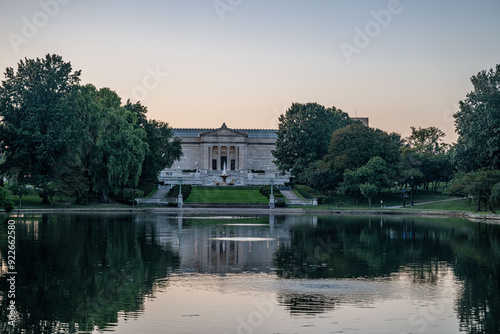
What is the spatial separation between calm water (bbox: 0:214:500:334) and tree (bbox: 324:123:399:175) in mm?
44471

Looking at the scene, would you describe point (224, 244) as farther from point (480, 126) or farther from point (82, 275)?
point (480, 126)

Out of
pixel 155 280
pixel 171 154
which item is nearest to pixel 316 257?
pixel 155 280

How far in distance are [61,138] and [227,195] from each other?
27.1 m

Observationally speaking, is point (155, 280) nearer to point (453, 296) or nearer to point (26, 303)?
point (26, 303)

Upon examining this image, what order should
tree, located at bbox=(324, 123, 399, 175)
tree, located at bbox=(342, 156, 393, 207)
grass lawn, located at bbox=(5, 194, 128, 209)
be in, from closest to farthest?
grass lawn, located at bbox=(5, 194, 128, 209), tree, located at bbox=(342, 156, 393, 207), tree, located at bbox=(324, 123, 399, 175)

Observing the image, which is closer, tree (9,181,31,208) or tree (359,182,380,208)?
tree (9,181,31,208)

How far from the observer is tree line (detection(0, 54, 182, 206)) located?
215ft

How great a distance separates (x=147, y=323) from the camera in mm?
16109

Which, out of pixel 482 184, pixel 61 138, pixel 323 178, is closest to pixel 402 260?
pixel 482 184

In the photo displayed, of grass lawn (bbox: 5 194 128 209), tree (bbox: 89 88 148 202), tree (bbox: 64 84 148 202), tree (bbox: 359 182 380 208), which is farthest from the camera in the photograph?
tree (bbox: 359 182 380 208)

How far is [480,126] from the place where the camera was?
67.8 m

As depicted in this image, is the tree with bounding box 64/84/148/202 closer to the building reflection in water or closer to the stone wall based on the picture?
the building reflection in water

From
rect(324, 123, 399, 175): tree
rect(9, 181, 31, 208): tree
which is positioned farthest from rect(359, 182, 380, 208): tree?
rect(9, 181, 31, 208): tree

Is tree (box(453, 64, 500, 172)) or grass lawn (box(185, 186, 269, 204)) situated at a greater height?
tree (box(453, 64, 500, 172))
